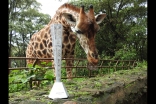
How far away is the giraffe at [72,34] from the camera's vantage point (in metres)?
3.94

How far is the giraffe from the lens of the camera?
3938mm

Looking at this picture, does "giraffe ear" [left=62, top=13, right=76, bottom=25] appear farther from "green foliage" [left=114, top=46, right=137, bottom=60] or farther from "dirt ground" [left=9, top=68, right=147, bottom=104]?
"green foliage" [left=114, top=46, right=137, bottom=60]

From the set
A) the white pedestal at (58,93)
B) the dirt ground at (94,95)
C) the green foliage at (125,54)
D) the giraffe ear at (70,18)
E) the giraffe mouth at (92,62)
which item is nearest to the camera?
the dirt ground at (94,95)

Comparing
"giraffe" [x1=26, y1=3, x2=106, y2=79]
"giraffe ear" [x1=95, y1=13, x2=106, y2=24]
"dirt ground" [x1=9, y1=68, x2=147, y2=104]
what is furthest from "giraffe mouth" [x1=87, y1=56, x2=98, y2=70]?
Result: "giraffe ear" [x1=95, y1=13, x2=106, y2=24]

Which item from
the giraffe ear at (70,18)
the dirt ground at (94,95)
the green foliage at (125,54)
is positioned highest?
the giraffe ear at (70,18)

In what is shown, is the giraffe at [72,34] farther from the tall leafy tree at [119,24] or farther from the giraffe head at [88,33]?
the tall leafy tree at [119,24]

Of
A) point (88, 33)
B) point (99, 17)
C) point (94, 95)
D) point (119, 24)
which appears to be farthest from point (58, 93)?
point (119, 24)

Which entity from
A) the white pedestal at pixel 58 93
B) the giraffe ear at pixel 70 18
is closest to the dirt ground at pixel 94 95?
the white pedestal at pixel 58 93

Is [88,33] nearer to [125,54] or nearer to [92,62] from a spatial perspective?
[92,62]

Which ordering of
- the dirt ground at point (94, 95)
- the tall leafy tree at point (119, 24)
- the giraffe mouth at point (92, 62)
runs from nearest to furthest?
1. the dirt ground at point (94, 95)
2. the giraffe mouth at point (92, 62)
3. the tall leafy tree at point (119, 24)

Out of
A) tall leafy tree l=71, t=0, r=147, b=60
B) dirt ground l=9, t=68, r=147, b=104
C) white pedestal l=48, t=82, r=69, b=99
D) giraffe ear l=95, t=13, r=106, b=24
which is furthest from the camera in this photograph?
tall leafy tree l=71, t=0, r=147, b=60
